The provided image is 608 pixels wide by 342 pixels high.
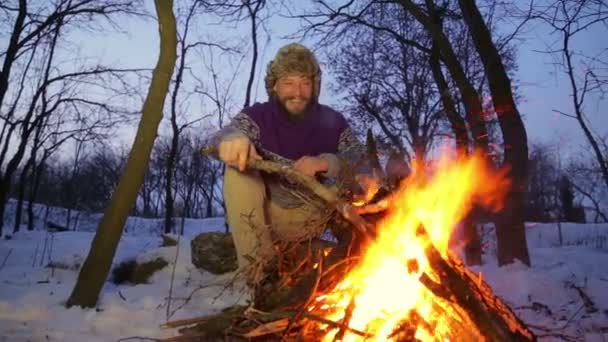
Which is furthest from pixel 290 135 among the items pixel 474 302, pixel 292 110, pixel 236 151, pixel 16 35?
pixel 16 35

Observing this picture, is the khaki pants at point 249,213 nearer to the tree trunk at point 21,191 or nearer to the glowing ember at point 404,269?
the glowing ember at point 404,269

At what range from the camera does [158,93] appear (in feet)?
12.5

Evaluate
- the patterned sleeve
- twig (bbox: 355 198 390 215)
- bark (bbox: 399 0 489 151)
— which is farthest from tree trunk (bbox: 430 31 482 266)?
twig (bbox: 355 198 390 215)

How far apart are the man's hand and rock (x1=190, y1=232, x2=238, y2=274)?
3.48m

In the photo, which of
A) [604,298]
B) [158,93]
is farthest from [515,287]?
[158,93]

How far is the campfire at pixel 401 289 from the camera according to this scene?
6.31ft

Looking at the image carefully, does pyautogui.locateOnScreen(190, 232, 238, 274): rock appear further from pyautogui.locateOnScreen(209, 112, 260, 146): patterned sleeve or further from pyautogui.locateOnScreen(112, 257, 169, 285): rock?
pyautogui.locateOnScreen(209, 112, 260, 146): patterned sleeve

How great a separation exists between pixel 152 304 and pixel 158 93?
1.64 metres

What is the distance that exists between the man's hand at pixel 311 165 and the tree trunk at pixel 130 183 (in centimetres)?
149

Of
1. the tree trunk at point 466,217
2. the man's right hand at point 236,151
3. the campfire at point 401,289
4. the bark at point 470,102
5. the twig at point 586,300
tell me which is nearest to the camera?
the campfire at point 401,289

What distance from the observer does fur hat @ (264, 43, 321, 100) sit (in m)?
3.44

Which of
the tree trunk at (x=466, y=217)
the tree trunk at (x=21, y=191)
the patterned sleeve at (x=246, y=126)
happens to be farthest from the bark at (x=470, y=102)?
the tree trunk at (x=21, y=191)

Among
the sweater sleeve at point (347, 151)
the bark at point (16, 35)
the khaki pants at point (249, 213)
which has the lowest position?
the khaki pants at point (249, 213)

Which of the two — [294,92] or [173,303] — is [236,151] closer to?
[294,92]
